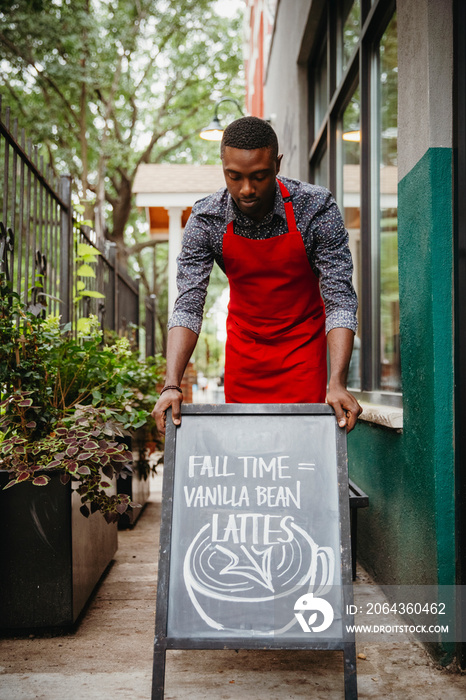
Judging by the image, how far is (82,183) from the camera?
17.6 meters

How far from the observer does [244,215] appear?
2797mm

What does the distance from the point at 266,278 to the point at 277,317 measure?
0.19 meters

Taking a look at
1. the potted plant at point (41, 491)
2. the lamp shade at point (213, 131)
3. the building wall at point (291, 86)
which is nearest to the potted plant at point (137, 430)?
the potted plant at point (41, 491)

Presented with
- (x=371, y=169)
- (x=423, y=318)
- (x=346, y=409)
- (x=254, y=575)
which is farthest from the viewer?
(x=371, y=169)

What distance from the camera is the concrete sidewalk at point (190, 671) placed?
2311 mm

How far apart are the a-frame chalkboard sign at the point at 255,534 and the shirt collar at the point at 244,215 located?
86 cm

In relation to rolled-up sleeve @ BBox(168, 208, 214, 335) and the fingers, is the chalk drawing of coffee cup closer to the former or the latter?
the fingers

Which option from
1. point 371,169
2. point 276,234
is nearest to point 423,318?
point 276,234

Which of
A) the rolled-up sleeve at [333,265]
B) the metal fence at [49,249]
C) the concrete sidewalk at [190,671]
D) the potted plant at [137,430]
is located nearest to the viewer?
the concrete sidewalk at [190,671]

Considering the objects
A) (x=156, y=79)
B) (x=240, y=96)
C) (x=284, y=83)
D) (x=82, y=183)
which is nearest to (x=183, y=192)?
(x=284, y=83)

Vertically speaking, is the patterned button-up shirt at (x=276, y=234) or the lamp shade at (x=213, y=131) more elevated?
the lamp shade at (x=213, y=131)

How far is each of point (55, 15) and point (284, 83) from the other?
439 inches

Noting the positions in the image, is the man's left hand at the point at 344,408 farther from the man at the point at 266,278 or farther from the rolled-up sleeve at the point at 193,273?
the rolled-up sleeve at the point at 193,273

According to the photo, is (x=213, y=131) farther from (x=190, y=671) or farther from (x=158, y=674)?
(x=158, y=674)
